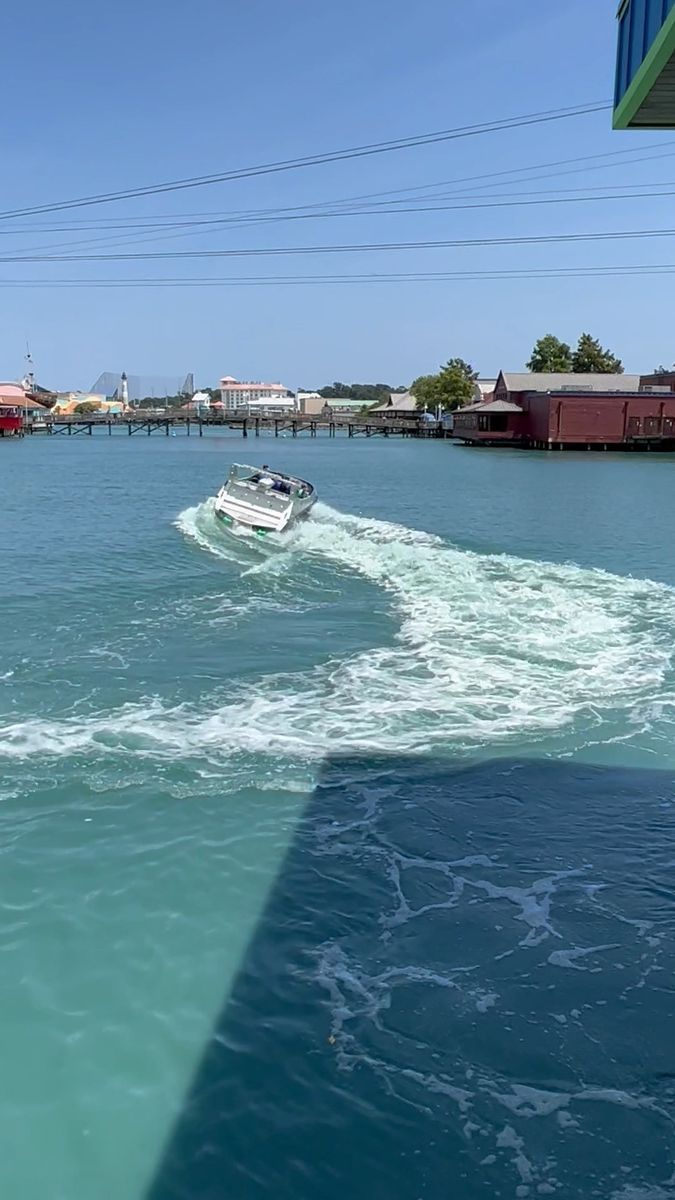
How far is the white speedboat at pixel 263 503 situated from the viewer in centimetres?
2344

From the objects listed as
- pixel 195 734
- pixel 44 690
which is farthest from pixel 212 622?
pixel 195 734

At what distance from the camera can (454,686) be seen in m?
11.1

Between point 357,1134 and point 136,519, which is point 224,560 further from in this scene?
point 357,1134

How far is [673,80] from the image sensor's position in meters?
6.26

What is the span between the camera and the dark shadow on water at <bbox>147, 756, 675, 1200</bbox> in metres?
4.25

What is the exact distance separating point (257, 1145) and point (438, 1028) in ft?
4.06

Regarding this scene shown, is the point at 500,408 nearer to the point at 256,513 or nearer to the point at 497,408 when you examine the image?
the point at 497,408

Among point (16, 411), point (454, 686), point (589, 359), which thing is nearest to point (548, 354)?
point (589, 359)

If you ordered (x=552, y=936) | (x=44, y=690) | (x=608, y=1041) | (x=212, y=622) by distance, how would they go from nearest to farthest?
(x=608, y=1041) < (x=552, y=936) < (x=44, y=690) < (x=212, y=622)

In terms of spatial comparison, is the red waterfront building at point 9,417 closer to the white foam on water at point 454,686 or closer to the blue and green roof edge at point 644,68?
the white foam on water at point 454,686

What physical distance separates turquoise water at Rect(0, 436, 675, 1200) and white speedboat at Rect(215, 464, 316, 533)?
336 inches

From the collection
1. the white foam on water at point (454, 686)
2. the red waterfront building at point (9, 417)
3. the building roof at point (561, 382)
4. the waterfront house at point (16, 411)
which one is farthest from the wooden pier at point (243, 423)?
the white foam on water at point (454, 686)

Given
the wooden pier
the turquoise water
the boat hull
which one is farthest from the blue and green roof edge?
the wooden pier

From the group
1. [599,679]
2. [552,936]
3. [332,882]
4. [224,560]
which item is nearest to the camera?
[552,936]
